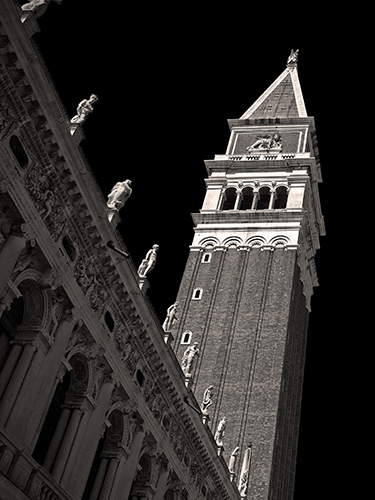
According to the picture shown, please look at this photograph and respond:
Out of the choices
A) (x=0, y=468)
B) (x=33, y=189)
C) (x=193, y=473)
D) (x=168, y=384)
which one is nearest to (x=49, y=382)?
(x=0, y=468)

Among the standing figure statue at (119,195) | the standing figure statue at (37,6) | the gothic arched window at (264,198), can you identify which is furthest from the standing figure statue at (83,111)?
the gothic arched window at (264,198)

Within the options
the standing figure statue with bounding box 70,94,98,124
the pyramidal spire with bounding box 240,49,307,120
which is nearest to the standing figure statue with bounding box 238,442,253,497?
the standing figure statue with bounding box 70,94,98,124

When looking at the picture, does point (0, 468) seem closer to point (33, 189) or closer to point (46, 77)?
point (33, 189)

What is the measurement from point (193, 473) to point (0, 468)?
44.4ft

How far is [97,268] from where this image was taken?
21.8m

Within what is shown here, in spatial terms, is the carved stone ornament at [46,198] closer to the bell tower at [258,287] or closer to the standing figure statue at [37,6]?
the standing figure statue at [37,6]

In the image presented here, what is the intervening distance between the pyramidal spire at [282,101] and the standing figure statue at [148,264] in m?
37.7

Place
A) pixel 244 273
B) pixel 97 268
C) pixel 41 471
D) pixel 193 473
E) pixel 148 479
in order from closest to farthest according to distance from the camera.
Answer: pixel 41 471, pixel 97 268, pixel 148 479, pixel 193 473, pixel 244 273

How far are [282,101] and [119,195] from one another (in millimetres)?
44669

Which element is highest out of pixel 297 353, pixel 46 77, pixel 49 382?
pixel 297 353

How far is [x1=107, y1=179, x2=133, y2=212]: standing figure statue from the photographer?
75.3ft

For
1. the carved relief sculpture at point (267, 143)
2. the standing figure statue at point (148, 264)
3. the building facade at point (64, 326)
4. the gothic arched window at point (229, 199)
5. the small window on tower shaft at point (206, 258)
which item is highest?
the carved relief sculpture at point (267, 143)

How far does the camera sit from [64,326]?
2025cm

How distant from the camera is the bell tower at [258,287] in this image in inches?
1662
